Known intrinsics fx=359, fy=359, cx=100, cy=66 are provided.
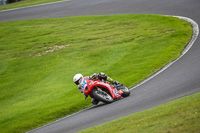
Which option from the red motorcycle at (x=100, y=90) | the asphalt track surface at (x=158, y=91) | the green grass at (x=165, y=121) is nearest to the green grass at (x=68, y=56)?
the asphalt track surface at (x=158, y=91)

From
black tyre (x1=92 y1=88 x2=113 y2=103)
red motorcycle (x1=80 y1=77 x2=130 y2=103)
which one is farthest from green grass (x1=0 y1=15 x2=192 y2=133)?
black tyre (x1=92 y1=88 x2=113 y2=103)

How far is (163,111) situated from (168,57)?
Result: 1067 cm

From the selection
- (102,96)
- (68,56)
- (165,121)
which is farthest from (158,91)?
(68,56)

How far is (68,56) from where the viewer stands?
2412 centimetres

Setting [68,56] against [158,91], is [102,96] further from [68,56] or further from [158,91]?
[68,56]

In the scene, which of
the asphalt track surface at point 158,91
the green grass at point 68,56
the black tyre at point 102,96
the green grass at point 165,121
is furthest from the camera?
the green grass at point 68,56

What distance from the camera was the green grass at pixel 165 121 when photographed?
7.27 meters

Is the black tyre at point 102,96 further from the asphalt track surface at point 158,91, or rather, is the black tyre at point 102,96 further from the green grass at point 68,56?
the green grass at point 68,56

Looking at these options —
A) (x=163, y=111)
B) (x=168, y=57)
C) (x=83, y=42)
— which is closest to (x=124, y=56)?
(x=168, y=57)

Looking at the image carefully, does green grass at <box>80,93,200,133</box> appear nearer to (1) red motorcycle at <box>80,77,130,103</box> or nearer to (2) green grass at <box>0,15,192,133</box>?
(1) red motorcycle at <box>80,77,130,103</box>

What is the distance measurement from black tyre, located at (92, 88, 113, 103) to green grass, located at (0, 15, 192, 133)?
215 cm

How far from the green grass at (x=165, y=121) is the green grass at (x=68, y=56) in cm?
578

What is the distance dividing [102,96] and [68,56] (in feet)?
37.3

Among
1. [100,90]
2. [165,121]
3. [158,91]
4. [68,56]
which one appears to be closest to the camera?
[165,121]
